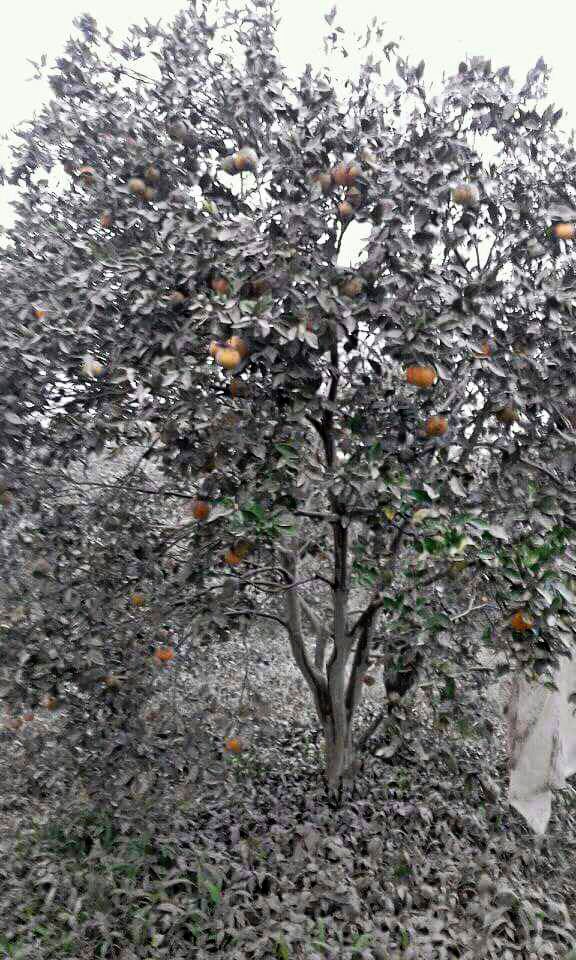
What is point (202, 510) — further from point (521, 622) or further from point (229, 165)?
point (229, 165)

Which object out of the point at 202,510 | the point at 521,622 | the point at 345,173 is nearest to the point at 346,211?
the point at 345,173

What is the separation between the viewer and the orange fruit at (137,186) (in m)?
3.21

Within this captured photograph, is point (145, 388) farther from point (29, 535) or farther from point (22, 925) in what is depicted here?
point (22, 925)

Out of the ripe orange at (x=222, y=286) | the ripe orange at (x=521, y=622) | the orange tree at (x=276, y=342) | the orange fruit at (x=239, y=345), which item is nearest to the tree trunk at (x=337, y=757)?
the orange tree at (x=276, y=342)

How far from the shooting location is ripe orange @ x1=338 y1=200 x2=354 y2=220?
2.86m

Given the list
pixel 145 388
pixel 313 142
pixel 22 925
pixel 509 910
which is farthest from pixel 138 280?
pixel 509 910

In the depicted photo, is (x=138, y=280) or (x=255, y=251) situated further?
(x=138, y=280)

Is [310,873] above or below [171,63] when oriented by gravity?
below

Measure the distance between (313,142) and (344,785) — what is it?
351cm

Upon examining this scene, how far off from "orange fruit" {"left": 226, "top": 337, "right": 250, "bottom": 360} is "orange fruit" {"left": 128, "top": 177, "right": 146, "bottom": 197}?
3.70ft

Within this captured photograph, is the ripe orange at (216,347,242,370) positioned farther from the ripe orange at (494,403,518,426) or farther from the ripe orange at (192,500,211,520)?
the ripe orange at (494,403,518,426)

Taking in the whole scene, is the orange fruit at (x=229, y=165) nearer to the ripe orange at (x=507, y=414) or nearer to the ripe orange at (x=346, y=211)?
the ripe orange at (x=346, y=211)

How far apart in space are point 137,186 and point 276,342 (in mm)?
1175

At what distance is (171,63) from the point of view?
3371 mm
